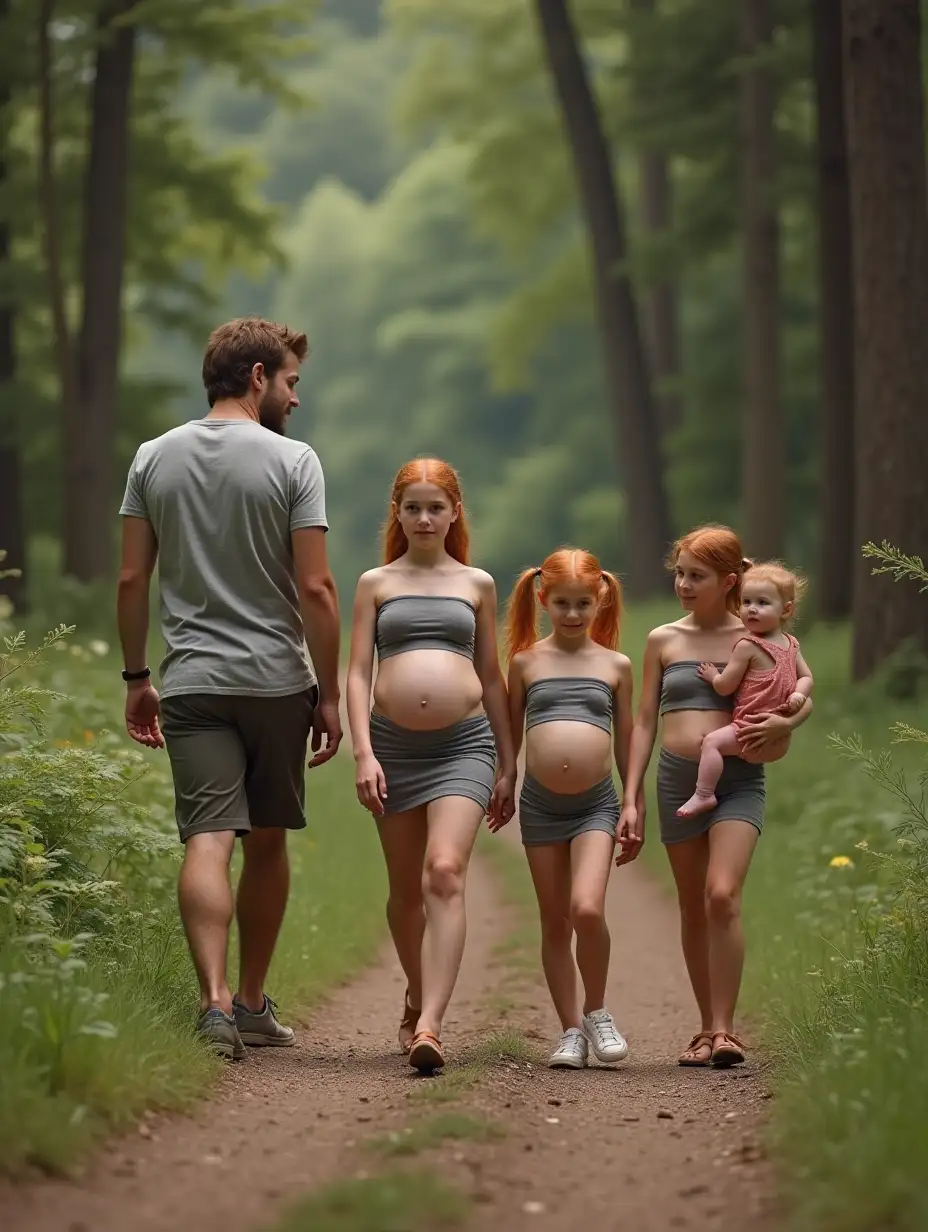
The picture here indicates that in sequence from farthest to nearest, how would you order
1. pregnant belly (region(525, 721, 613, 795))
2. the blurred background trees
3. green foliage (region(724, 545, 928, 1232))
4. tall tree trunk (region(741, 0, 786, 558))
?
tall tree trunk (region(741, 0, 786, 558))
the blurred background trees
pregnant belly (region(525, 721, 613, 795))
green foliage (region(724, 545, 928, 1232))

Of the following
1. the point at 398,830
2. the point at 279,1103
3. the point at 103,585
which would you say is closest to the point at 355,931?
the point at 398,830

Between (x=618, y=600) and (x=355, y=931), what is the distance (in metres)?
3.42

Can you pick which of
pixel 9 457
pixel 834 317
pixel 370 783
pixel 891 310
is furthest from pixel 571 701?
pixel 9 457

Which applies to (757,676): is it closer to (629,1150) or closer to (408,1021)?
(408,1021)

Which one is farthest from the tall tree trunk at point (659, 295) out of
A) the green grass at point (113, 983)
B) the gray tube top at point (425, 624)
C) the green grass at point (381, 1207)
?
the green grass at point (381, 1207)

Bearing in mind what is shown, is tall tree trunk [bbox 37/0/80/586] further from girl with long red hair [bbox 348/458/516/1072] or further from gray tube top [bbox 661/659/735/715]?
gray tube top [bbox 661/659/735/715]

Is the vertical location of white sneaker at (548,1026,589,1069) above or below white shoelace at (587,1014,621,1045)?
below

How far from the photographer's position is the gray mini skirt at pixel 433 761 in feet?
21.8

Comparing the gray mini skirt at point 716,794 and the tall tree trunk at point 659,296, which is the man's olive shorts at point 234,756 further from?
the tall tree trunk at point 659,296

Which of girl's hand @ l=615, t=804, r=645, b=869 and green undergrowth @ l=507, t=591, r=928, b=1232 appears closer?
green undergrowth @ l=507, t=591, r=928, b=1232

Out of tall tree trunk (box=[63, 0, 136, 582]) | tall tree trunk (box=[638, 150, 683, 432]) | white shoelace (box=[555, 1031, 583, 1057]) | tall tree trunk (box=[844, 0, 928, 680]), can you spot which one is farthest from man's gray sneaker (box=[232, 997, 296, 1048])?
tall tree trunk (box=[638, 150, 683, 432])

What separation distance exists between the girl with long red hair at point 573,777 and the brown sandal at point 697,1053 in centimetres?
25

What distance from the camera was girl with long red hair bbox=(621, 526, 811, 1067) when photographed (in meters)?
6.75

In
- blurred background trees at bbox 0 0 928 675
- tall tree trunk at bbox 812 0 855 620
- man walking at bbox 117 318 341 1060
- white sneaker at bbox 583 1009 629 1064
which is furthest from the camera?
tall tree trunk at bbox 812 0 855 620
